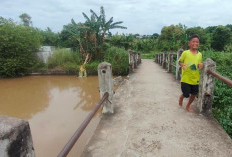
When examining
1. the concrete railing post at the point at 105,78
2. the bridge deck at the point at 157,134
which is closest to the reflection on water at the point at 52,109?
the bridge deck at the point at 157,134

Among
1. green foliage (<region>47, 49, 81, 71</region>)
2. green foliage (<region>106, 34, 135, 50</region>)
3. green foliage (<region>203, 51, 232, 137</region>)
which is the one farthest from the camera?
green foliage (<region>106, 34, 135, 50</region>)

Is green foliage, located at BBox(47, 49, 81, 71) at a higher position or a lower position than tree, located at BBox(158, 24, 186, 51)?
lower

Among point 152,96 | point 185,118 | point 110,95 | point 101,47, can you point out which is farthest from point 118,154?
point 101,47

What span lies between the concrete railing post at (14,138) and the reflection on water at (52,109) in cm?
294

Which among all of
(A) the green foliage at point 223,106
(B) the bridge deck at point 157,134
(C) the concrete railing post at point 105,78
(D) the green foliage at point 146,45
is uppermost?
(D) the green foliage at point 146,45

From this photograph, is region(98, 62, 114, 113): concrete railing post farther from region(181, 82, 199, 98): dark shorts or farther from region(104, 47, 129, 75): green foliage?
region(104, 47, 129, 75): green foliage

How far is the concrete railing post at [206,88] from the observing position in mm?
2976

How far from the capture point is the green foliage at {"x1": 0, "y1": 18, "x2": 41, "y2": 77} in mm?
12508

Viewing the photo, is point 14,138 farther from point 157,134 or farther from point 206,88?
point 206,88

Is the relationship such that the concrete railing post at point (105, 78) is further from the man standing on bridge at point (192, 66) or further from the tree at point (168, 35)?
the tree at point (168, 35)

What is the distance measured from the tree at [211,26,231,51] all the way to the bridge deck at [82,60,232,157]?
39210 millimetres

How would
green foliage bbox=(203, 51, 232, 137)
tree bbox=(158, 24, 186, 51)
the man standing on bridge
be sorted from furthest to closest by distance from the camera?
tree bbox=(158, 24, 186, 51), green foliage bbox=(203, 51, 232, 137), the man standing on bridge

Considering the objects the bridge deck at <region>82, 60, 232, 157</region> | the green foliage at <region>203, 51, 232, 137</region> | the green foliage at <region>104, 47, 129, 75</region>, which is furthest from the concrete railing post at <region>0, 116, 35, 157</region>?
the green foliage at <region>104, 47, 129, 75</region>

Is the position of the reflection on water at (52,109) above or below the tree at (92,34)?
below
